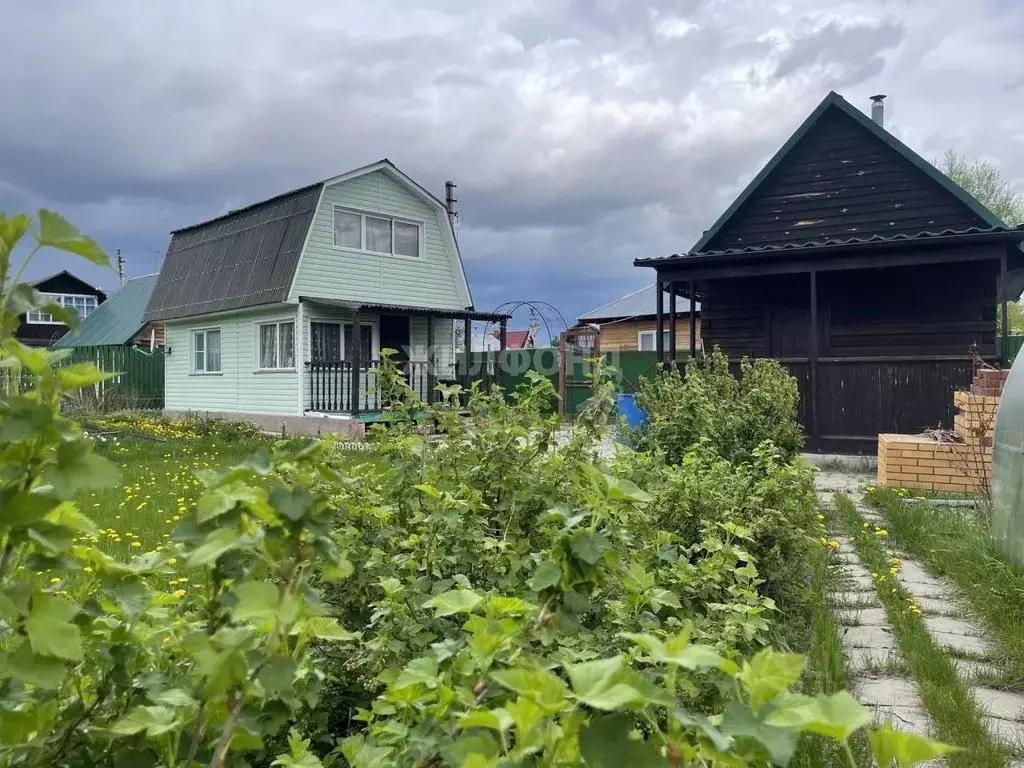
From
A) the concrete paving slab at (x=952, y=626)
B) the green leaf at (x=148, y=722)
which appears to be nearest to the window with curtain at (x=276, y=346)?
the concrete paving slab at (x=952, y=626)

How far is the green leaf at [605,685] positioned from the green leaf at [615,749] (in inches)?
0.9

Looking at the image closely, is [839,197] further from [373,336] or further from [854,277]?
[373,336]

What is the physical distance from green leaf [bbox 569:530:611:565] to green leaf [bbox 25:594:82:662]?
0.61 metres

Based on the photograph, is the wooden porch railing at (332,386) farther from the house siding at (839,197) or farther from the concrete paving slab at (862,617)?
the concrete paving slab at (862,617)

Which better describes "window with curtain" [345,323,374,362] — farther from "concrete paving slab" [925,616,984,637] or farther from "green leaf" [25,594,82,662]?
"green leaf" [25,594,82,662]

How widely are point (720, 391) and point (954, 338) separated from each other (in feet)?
24.6

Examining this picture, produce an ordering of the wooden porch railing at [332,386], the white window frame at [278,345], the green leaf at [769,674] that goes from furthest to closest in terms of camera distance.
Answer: the white window frame at [278,345], the wooden porch railing at [332,386], the green leaf at [769,674]

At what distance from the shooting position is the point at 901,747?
0.62m

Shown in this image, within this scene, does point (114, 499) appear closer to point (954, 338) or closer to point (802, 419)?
point (802, 419)

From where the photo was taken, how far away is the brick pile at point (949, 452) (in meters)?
6.67

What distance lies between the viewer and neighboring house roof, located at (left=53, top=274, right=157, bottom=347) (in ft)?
88.3

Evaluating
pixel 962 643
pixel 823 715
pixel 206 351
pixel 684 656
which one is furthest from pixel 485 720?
pixel 206 351

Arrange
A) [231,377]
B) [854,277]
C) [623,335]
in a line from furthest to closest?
[623,335] < [231,377] < [854,277]

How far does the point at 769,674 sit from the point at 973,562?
4.37 metres
